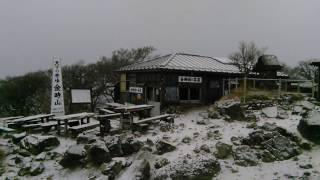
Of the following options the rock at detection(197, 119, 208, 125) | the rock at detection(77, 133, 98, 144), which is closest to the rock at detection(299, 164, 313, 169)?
the rock at detection(197, 119, 208, 125)

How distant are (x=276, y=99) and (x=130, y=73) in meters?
9.90

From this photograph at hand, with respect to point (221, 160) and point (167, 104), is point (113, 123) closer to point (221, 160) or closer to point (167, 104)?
point (167, 104)

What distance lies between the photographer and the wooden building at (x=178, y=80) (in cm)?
1803

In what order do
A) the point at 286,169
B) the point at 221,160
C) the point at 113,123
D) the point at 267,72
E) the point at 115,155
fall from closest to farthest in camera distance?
the point at 286,169, the point at 221,160, the point at 115,155, the point at 113,123, the point at 267,72

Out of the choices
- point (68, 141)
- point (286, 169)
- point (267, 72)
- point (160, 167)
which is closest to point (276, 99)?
point (267, 72)

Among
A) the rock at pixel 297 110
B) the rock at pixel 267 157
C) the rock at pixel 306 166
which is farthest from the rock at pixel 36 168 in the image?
the rock at pixel 297 110

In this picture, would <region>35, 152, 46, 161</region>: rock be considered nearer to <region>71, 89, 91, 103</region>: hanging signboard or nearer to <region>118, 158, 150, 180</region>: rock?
<region>118, 158, 150, 180</region>: rock

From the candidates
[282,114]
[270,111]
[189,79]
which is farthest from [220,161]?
[189,79]

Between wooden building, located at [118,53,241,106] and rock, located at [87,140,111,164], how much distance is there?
7.21 metres

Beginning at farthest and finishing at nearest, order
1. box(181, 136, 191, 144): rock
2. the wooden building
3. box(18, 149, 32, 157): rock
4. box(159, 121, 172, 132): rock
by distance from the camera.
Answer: the wooden building < box(159, 121, 172, 132): rock < box(181, 136, 191, 144): rock < box(18, 149, 32, 157): rock

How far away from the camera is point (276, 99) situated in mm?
16891

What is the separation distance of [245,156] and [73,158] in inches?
221

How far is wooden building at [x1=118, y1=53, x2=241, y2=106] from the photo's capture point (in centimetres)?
1803

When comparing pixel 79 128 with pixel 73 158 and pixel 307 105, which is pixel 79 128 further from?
pixel 307 105
